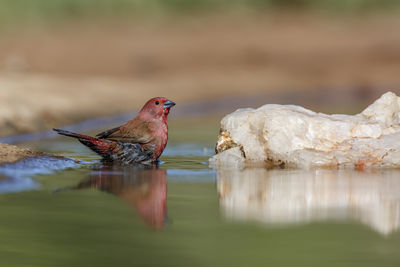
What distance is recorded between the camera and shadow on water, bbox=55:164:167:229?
523 cm

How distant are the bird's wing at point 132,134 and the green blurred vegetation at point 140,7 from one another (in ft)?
39.9

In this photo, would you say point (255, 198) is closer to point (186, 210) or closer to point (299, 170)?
point (186, 210)

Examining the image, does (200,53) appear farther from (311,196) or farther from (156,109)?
(311,196)

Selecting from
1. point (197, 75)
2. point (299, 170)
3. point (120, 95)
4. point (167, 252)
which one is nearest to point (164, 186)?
point (299, 170)

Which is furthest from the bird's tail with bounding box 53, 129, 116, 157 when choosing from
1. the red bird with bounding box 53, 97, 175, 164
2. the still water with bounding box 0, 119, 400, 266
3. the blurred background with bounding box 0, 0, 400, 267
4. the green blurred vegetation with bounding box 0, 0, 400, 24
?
the green blurred vegetation with bounding box 0, 0, 400, 24

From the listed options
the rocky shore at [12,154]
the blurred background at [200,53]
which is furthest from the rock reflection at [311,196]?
the blurred background at [200,53]

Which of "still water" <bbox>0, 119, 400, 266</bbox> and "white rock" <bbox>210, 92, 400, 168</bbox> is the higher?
"white rock" <bbox>210, 92, 400, 168</bbox>

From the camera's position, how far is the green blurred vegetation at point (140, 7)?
19.4 m

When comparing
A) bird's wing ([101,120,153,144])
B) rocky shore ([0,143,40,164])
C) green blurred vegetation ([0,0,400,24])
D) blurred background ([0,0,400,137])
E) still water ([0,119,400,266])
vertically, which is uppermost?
green blurred vegetation ([0,0,400,24])

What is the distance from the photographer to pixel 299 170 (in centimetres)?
692

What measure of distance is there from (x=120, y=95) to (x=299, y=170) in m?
7.22

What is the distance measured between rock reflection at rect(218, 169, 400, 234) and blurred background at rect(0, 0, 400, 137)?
5.71m

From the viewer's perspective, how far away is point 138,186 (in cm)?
620

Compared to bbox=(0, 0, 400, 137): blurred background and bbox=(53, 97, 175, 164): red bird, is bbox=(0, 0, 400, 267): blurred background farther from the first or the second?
bbox=(53, 97, 175, 164): red bird
